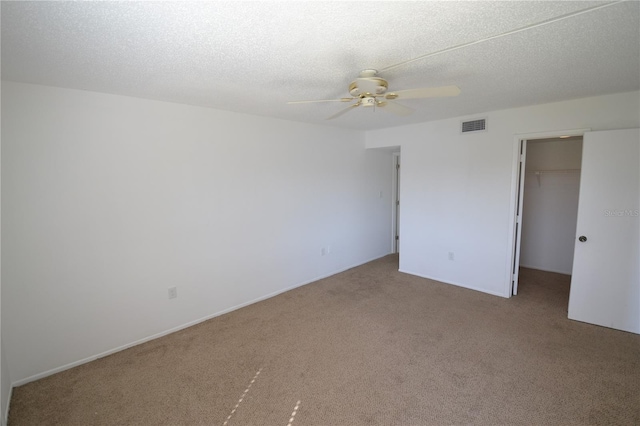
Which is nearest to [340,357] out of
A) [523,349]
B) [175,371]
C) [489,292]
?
[175,371]

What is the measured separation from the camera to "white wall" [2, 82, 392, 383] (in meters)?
2.31

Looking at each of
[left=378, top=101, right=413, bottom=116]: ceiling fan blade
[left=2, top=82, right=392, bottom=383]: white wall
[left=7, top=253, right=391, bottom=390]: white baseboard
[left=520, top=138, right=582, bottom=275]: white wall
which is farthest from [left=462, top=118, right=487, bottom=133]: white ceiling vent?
[left=7, top=253, right=391, bottom=390]: white baseboard

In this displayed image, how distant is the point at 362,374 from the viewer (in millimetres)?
2377

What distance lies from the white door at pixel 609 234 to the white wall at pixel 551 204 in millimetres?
1895

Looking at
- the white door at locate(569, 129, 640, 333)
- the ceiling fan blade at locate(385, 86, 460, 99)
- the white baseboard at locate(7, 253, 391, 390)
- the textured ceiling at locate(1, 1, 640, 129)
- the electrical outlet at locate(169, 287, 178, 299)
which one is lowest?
the white baseboard at locate(7, 253, 391, 390)

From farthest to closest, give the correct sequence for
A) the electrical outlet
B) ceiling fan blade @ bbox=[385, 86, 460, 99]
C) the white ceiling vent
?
the white ceiling vent < the electrical outlet < ceiling fan blade @ bbox=[385, 86, 460, 99]

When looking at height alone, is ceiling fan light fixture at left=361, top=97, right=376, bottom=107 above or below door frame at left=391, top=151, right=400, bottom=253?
above

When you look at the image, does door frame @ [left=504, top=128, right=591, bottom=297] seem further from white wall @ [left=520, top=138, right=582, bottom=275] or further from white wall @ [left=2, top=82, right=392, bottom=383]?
white wall @ [left=2, top=82, right=392, bottom=383]

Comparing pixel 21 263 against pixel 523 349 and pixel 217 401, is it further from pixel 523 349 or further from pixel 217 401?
pixel 523 349

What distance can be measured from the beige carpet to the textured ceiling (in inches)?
92.8

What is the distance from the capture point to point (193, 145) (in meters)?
3.12

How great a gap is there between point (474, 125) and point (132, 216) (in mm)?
4122

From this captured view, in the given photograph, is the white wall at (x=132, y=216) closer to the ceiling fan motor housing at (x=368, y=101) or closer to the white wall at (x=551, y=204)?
the ceiling fan motor housing at (x=368, y=101)

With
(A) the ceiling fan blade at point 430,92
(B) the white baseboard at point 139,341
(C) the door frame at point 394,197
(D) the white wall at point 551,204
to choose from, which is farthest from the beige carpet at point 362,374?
(C) the door frame at point 394,197
